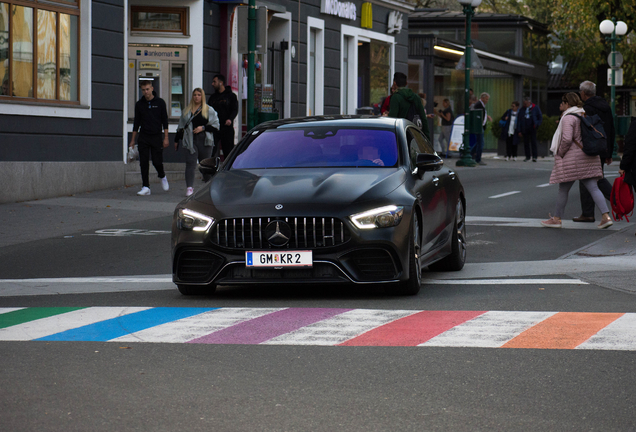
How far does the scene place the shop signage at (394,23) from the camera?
108 feet

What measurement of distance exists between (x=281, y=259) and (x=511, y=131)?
2693cm

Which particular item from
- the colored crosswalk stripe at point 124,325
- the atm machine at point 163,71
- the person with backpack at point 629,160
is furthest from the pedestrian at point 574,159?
the atm machine at point 163,71

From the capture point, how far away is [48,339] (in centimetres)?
670

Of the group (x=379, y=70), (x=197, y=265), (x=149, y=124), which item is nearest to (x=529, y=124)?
(x=379, y=70)

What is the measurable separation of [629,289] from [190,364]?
4457mm

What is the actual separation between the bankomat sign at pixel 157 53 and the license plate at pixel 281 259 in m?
15.5

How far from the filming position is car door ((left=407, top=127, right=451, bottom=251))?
347 inches

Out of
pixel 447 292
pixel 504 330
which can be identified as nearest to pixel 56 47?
pixel 447 292

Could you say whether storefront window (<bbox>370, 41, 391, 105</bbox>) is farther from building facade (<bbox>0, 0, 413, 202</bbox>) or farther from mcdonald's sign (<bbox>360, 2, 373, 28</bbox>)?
building facade (<bbox>0, 0, 413, 202</bbox>)

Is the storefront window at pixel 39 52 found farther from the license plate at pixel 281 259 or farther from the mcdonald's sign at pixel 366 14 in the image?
the mcdonald's sign at pixel 366 14

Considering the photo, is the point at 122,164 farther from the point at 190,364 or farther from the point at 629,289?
the point at 190,364

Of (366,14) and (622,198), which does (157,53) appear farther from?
(622,198)

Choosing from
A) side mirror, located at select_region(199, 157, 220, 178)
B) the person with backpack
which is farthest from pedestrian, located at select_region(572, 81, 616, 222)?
side mirror, located at select_region(199, 157, 220, 178)

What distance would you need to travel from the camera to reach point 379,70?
108ft
